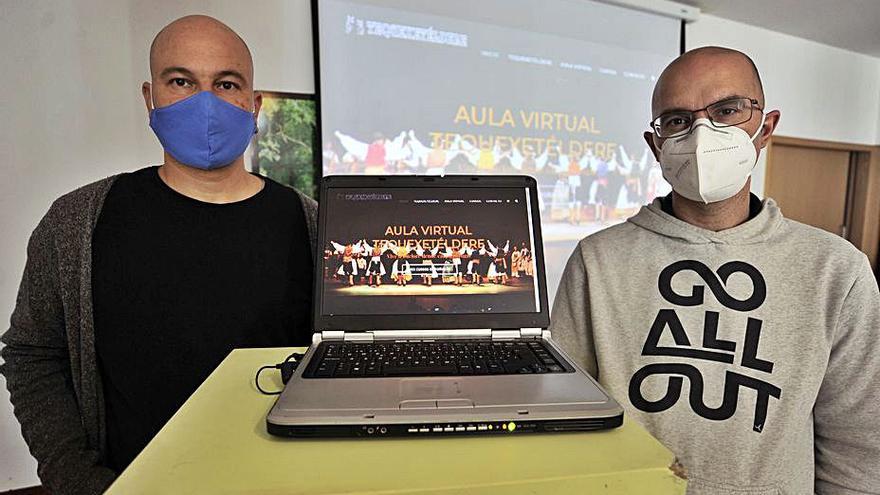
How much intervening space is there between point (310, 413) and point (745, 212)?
0.84 meters

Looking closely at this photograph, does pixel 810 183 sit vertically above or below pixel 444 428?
above

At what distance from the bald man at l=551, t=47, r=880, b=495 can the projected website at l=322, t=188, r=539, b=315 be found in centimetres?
24

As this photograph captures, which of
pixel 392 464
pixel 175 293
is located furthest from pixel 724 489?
pixel 175 293

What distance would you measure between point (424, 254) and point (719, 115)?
59 centimetres

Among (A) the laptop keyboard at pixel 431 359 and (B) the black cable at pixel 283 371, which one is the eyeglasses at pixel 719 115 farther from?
(B) the black cable at pixel 283 371

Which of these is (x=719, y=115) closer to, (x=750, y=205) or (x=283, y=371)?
(x=750, y=205)

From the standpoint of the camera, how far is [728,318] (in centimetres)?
A: 78

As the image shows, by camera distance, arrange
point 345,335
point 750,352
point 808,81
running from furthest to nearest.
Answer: point 808,81
point 750,352
point 345,335

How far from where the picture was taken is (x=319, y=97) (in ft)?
6.40

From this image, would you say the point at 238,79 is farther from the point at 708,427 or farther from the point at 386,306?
the point at 708,427

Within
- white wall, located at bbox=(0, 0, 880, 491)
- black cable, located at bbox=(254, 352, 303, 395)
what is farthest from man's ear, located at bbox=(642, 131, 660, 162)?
white wall, located at bbox=(0, 0, 880, 491)

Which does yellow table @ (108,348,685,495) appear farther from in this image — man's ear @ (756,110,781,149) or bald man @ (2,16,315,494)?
man's ear @ (756,110,781,149)

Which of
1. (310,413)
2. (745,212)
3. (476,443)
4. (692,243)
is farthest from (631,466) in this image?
(745,212)

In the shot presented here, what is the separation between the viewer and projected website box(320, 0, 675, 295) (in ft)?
6.55
